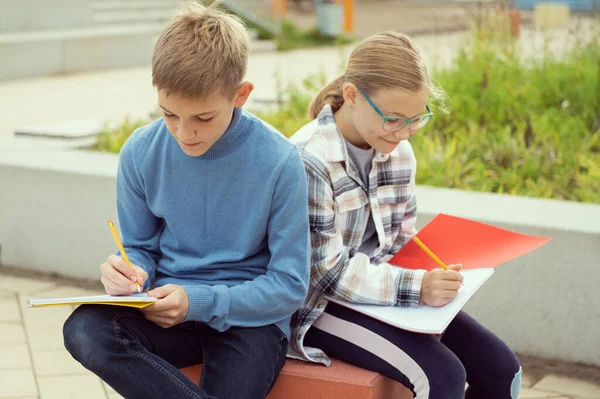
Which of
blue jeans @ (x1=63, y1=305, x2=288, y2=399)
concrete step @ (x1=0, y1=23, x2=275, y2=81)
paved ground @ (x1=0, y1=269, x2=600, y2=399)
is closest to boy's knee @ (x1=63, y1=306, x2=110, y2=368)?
blue jeans @ (x1=63, y1=305, x2=288, y2=399)

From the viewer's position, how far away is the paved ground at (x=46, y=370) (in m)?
3.11

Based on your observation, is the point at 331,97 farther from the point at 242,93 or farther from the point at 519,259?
the point at 519,259

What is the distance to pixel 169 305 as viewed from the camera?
2113 mm

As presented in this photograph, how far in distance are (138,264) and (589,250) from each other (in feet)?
5.60

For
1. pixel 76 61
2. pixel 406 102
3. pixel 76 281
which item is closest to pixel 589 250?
pixel 406 102

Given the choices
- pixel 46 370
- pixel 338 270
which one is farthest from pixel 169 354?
pixel 46 370

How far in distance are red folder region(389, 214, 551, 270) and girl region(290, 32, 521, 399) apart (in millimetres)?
99

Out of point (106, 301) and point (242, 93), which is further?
point (242, 93)

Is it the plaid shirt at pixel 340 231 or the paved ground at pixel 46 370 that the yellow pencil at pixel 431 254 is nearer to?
the plaid shirt at pixel 340 231

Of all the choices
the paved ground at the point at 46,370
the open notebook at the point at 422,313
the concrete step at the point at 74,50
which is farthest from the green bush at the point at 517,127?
the concrete step at the point at 74,50

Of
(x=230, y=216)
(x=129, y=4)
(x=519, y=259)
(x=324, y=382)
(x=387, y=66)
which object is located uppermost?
(x=387, y=66)

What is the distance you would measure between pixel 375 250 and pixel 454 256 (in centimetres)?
21

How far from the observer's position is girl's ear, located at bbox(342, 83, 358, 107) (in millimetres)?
2410

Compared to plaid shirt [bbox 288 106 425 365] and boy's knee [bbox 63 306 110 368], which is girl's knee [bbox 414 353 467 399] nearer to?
plaid shirt [bbox 288 106 425 365]
